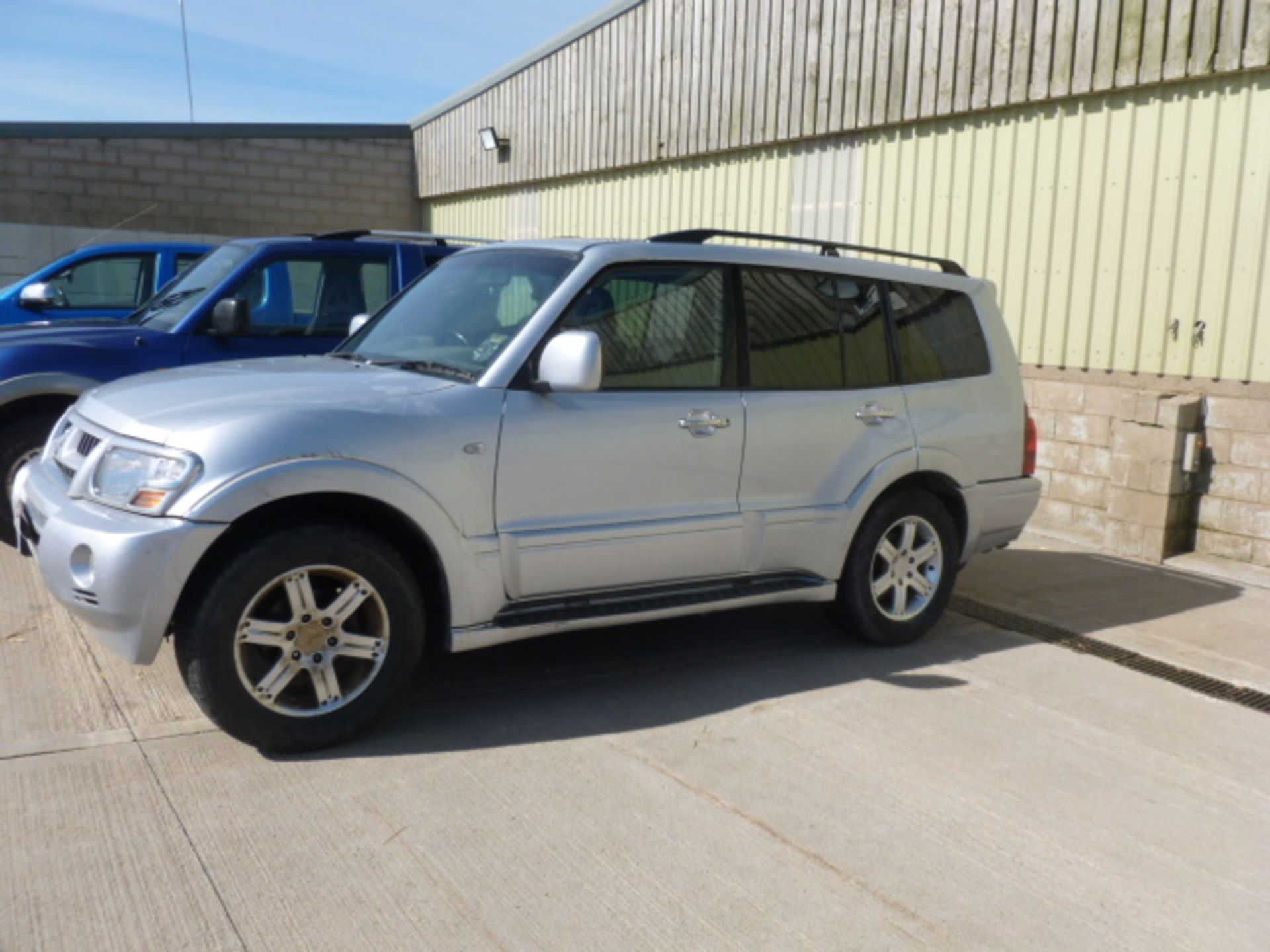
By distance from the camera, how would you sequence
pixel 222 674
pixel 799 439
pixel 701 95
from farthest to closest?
pixel 701 95 < pixel 799 439 < pixel 222 674

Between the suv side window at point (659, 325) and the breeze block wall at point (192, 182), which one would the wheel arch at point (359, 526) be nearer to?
the suv side window at point (659, 325)

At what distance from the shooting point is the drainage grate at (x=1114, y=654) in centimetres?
544

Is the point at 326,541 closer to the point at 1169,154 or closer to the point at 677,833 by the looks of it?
the point at 677,833

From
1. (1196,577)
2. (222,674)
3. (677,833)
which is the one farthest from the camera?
(1196,577)

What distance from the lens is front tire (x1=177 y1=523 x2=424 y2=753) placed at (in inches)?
161

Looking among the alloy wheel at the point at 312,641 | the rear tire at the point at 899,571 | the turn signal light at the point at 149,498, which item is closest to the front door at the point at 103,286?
the turn signal light at the point at 149,498

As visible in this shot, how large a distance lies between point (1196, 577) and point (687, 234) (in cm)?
430

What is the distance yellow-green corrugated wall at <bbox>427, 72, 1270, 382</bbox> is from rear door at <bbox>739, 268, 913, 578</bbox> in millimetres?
3091

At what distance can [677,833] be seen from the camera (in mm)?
3807

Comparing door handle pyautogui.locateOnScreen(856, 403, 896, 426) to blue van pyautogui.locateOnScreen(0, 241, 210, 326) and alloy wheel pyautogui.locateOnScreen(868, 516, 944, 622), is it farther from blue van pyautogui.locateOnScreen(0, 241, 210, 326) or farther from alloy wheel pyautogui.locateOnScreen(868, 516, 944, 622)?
blue van pyautogui.locateOnScreen(0, 241, 210, 326)

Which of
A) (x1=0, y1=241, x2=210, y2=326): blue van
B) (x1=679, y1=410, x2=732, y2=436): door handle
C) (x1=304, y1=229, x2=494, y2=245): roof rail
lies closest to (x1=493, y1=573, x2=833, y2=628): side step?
(x1=679, y1=410, x2=732, y2=436): door handle

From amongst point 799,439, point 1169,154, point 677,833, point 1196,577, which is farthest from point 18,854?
point 1169,154

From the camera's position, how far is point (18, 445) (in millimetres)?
6781

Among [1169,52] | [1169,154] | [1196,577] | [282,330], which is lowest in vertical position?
[1196,577]
